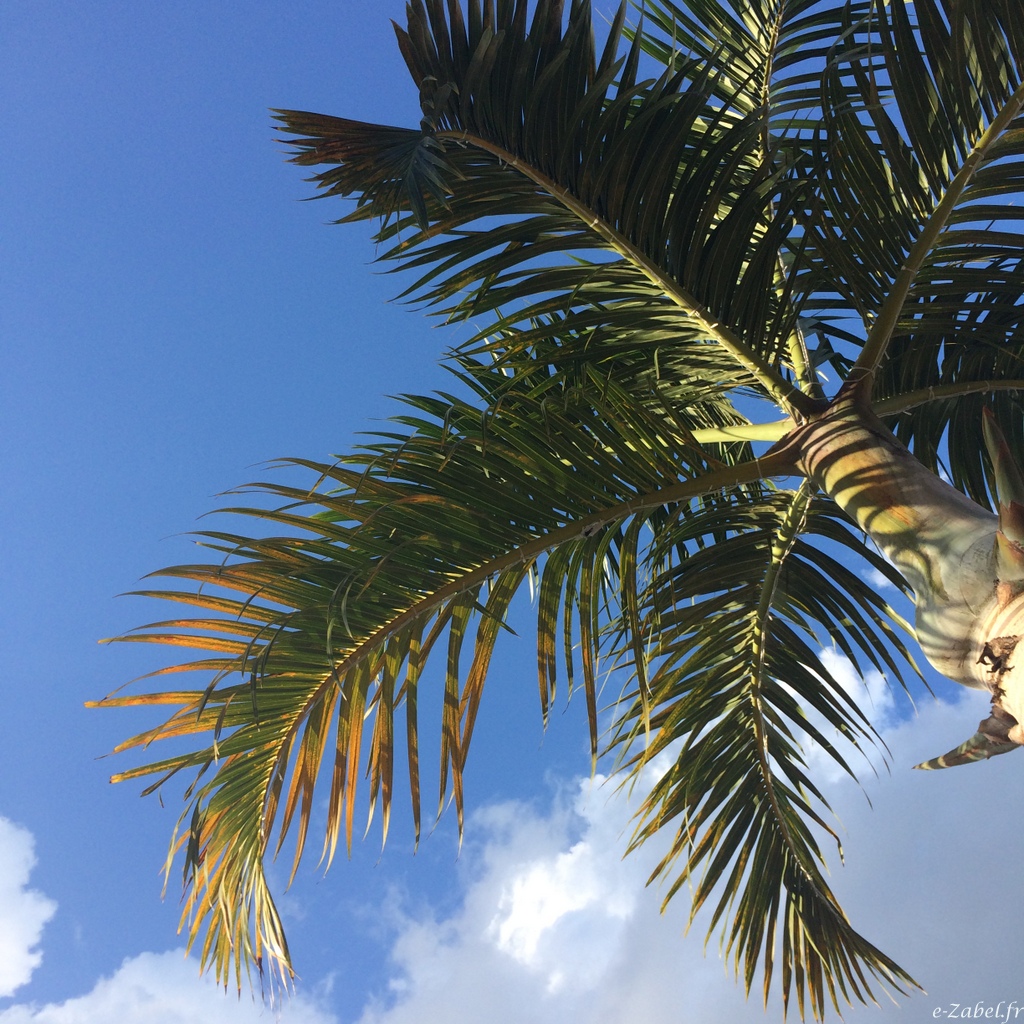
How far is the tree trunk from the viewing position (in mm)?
1293

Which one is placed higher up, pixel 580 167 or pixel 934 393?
pixel 580 167

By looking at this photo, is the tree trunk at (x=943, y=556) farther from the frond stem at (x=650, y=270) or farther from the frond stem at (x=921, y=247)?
the frond stem at (x=650, y=270)

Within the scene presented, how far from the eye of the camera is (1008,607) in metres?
1.28

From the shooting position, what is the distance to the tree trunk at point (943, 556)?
1.29 m

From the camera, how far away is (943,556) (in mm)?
1490

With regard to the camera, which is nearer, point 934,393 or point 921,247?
point 921,247

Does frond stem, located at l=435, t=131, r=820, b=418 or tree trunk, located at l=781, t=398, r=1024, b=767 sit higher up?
frond stem, located at l=435, t=131, r=820, b=418

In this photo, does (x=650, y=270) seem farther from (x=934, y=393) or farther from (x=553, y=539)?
(x=934, y=393)

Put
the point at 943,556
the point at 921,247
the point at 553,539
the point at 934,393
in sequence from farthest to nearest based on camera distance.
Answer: the point at 934,393
the point at 553,539
the point at 921,247
the point at 943,556

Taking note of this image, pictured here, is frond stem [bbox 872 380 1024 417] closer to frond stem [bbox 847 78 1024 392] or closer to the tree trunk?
frond stem [bbox 847 78 1024 392]

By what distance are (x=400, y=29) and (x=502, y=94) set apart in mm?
320

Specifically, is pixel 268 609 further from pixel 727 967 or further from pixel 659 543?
pixel 727 967

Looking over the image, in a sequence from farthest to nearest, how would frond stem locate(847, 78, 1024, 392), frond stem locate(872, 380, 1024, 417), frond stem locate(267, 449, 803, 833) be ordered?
1. frond stem locate(872, 380, 1024, 417)
2. frond stem locate(267, 449, 803, 833)
3. frond stem locate(847, 78, 1024, 392)

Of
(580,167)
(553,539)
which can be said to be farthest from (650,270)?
(553,539)
